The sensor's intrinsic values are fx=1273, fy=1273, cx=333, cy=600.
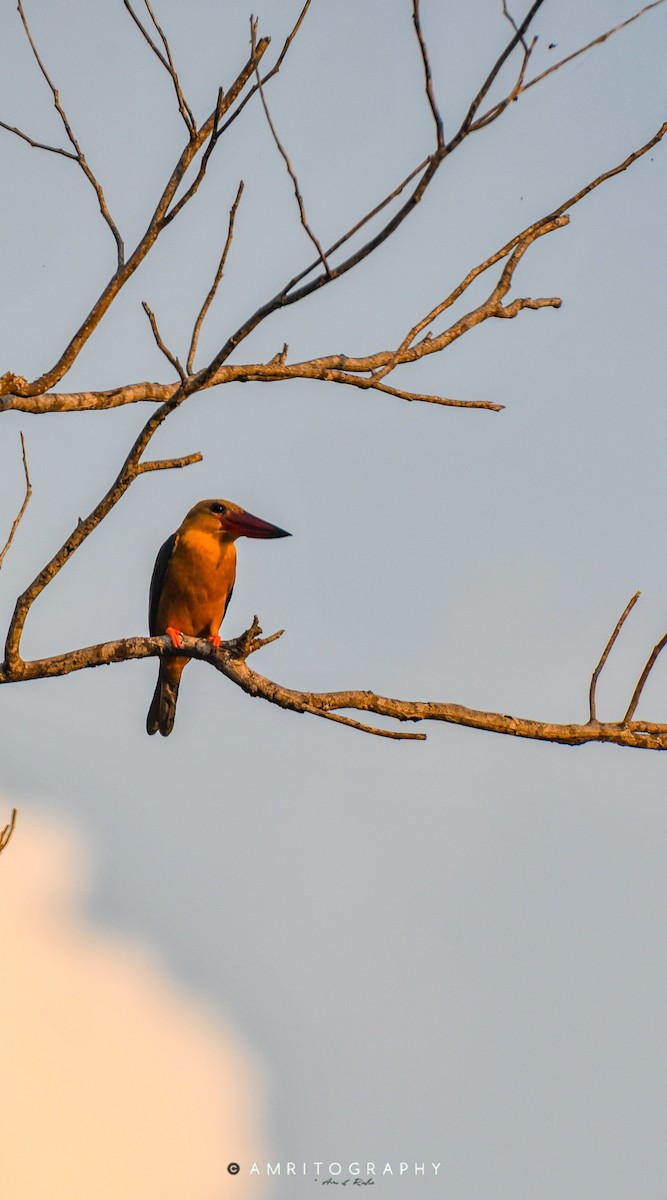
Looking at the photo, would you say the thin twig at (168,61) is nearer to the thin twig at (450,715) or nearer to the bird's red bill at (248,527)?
the thin twig at (450,715)

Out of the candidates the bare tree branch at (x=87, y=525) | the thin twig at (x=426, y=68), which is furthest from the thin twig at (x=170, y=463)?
the thin twig at (x=426, y=68)

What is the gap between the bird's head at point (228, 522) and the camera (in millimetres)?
6715

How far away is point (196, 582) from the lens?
22.1ft

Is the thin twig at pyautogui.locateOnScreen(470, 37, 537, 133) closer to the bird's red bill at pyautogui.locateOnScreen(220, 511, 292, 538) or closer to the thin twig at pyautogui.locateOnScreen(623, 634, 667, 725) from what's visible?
the thin twig at pyautogui.locateOnScreen(623, 634, 667, 725)

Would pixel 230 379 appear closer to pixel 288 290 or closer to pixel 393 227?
pixel 288 290

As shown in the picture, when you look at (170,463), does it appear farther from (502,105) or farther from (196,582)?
(196,582)

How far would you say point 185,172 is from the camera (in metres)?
3.32

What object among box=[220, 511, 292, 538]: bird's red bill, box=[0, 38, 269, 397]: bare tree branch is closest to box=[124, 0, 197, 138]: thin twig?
box=[0, 38, 269, 397]: bare tree branch

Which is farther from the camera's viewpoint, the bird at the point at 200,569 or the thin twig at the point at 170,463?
the bird at the point at 200,569

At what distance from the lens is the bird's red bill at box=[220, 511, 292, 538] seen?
6.67 metres

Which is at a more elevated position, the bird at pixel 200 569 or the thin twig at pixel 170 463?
the bird at pixel 200 569

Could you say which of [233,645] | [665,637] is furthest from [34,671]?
[665,637]

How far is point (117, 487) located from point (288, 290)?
2.89ft

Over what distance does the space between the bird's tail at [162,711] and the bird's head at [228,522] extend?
95 cm
